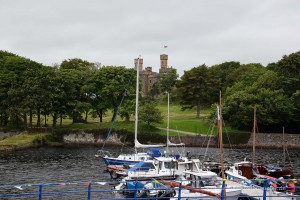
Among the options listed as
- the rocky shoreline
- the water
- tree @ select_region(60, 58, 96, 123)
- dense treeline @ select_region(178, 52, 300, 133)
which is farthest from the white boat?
tree @ select_region(60, 58, 96, 123)

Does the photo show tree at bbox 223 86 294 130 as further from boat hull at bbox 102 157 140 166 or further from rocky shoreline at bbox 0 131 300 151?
boat hull at bbox 102 157 140 166

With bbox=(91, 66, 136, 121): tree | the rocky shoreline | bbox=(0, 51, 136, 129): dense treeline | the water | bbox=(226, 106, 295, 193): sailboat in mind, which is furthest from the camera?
bbox=(91, 66, 136, 121): tree

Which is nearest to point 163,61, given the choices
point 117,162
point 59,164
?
point 59,164

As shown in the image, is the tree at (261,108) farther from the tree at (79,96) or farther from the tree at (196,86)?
the tree at (79,96)

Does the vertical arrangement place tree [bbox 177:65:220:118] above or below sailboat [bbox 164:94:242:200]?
above

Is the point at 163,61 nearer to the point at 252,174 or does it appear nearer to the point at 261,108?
the point at 261,108

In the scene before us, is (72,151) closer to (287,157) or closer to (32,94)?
(32,94)

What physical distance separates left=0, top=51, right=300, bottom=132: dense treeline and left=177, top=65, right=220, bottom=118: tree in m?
0.26

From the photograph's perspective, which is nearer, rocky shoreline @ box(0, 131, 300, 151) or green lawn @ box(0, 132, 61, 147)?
green lawn @ box(0, 132, 61, 147)

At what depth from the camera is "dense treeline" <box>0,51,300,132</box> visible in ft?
281

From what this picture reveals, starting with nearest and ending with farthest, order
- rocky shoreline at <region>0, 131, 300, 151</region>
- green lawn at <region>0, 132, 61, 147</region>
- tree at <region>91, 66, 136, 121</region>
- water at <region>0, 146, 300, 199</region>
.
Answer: water at <region>0, 146, 300, 199</region> → green lawn at <region>0, 132, 61, 147</region> → rocky shoreline at <region>0, 131, 300, 151</region> → tree at <region>91, 66, 136, 121</region>

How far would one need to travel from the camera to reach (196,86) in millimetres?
105625

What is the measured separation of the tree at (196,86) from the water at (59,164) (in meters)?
32.2

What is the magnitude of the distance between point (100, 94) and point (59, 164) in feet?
136
